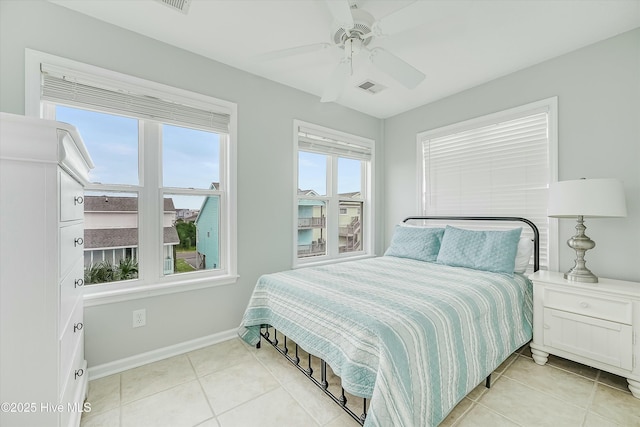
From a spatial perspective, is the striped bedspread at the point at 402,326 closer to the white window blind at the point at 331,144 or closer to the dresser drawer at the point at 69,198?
the dresser drawer at the point at 69,198

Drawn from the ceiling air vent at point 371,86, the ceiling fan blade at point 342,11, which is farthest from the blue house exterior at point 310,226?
the ceiling fan blade at point 342,11

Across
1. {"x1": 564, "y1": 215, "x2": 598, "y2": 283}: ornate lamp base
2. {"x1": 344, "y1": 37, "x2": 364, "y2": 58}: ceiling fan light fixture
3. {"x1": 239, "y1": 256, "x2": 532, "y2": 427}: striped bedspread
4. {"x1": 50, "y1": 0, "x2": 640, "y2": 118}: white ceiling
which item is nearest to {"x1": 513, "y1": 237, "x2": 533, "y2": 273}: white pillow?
{"x1": 239, "y1": 256, "x2": 532, "y2": 427}: striped bedspread

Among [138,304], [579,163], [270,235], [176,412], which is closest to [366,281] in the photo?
[270,235]

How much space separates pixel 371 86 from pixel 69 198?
2.85m

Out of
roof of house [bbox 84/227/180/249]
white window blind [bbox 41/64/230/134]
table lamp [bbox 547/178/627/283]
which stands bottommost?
roof of house [bbox 84/227/180/249]

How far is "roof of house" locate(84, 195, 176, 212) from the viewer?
6.88 feet

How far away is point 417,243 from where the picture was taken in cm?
308

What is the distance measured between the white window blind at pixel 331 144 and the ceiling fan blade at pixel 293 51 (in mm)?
1302

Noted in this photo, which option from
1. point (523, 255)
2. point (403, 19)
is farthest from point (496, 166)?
point (403, 19)

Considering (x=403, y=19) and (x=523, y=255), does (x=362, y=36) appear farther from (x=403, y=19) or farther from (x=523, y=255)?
(x=523, y=255)

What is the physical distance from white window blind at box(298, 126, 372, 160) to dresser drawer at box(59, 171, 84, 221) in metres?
2.14

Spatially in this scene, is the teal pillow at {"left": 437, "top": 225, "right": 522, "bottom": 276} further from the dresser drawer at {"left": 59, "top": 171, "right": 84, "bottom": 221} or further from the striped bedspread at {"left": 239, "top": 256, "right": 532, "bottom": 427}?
the dresser drawer at {"left": 59, "top": 171, "right": 84, "bottom": 221}

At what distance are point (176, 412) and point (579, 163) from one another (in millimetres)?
3637

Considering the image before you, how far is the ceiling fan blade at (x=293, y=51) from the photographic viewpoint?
1813 mm
